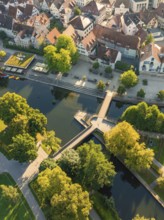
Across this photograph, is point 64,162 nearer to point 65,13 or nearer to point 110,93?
point 110,93

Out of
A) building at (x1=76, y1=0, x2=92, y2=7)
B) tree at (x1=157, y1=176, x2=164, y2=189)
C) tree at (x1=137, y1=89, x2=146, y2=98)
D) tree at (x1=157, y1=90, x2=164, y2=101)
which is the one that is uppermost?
building at (x1=76, y1=0, x2=92, y2=7)

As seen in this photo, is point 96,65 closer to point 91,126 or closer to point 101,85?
point 101,85

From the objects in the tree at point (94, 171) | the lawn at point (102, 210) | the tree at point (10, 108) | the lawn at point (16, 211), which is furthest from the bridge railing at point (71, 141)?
the lawn at point (102, 210)

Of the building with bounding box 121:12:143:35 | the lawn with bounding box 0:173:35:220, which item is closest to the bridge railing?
the lawn with bounding box 0:173:35:220

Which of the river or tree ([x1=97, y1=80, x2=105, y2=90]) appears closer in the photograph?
the river

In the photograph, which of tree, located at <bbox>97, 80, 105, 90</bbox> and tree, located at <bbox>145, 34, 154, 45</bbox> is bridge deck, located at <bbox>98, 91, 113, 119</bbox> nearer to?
tree, located at <bbox>97, 80, 105, 90</bbox>
